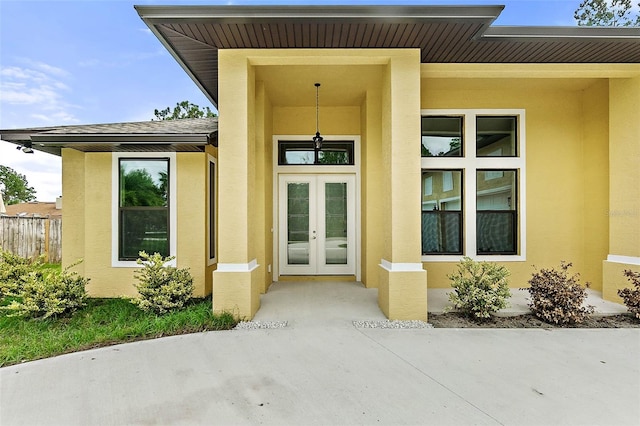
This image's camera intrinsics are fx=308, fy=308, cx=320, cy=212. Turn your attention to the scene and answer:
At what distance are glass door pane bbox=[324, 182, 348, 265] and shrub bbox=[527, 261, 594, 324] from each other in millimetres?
3823

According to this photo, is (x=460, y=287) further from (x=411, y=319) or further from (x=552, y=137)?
(x=552, y=137)

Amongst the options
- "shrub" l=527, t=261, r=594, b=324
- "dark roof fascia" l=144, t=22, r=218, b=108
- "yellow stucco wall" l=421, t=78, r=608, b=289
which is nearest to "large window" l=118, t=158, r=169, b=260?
"dark roof fascia" l=144, t=22, r=218, b=108

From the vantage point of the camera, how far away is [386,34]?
14.0 feet

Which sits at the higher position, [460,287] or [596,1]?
[596,1]

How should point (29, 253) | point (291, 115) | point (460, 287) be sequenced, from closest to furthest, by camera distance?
1. point (460, 287)
2. point (291, 115)
3. point (29, 253)

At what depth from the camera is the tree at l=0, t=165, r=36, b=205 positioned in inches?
1209

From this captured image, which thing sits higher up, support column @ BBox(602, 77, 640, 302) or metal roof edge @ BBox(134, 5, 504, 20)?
metal roof edge @ BBox(134, 5, 504, 20)

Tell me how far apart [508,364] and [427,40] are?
4.26 metres

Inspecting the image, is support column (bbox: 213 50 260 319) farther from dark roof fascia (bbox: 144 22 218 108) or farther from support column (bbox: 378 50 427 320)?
support column (bbox: 378 50 427 320)

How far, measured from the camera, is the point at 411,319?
4.52 meters

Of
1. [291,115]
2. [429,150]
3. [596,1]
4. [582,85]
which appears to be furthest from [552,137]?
[596,1]

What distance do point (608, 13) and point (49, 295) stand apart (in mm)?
20175

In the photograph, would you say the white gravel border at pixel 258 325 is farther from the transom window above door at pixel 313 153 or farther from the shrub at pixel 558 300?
the transom window above door at pixel 313 153

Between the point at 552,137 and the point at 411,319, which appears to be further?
the point at 552,137
